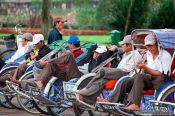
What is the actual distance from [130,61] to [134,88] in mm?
1176

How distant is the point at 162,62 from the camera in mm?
8969

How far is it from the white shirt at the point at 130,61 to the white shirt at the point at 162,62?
0.57 metres

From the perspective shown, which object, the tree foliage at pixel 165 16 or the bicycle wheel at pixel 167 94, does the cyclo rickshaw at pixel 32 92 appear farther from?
the tree foliage at pixel 165 16

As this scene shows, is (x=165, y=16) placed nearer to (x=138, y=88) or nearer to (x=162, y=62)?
(x=162, y=62)

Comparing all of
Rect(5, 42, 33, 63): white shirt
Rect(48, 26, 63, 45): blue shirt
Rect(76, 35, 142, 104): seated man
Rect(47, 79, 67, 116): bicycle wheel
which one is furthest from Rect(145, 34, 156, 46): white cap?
Rect(48, 26, 63, 45): blue shirt

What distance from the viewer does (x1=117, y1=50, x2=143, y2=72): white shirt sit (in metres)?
9.70

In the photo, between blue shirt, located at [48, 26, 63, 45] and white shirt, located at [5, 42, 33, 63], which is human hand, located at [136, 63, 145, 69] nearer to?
white shirt, located at [5, 42, 33, 63]

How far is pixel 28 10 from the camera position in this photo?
54.6 meters

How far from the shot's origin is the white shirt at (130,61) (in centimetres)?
970

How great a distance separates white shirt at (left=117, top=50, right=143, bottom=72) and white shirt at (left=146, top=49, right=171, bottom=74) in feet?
1.87

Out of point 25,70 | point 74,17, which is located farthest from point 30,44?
point 74,17

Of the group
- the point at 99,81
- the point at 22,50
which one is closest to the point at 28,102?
the point at 22,50

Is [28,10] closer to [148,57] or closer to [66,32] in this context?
[66,32]

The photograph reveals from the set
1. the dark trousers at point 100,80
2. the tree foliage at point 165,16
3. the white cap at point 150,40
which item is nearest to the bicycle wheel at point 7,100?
the dark trousers at point 100,80
